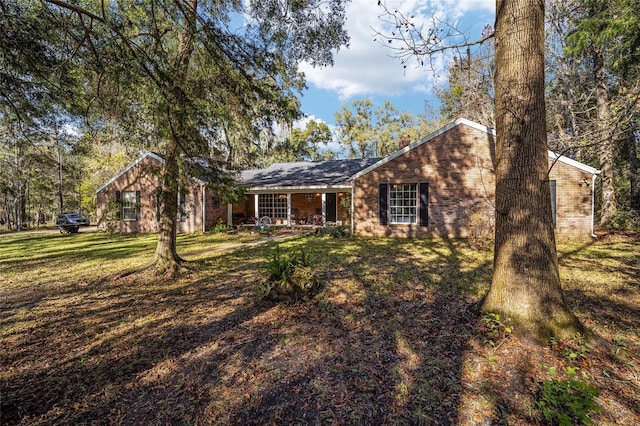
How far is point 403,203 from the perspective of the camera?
1317 cm

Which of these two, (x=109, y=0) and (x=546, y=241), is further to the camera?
(x=109, y=0)

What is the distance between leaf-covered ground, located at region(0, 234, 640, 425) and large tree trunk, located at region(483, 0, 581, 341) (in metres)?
0.39

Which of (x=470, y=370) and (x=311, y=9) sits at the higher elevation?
(x=311, y=9)

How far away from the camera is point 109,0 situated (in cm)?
460

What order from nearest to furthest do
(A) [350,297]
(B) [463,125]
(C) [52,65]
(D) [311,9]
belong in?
(C) [52,65], (A) [350,297], (D) [311,9], (B) [463,125]

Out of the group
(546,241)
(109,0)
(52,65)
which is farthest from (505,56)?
(52,65)

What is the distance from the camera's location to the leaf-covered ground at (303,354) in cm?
260

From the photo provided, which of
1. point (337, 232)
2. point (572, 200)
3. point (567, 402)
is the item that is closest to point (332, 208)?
point (337, 232)

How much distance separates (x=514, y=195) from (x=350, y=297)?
2.95 metres

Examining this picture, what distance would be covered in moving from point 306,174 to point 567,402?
16528mm

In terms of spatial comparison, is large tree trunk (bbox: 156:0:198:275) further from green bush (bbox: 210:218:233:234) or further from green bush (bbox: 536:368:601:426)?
green bush (bbox: 210:218:233:234)

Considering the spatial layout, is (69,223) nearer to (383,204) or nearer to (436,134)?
(383,204)

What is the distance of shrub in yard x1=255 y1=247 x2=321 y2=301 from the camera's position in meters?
5.08

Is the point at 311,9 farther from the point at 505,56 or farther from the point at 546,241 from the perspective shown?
the point at 546,241
